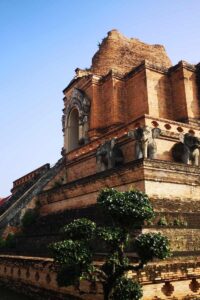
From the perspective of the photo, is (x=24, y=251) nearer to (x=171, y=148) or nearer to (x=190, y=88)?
(x=171, y=148)

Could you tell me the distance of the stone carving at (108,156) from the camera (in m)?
13.8

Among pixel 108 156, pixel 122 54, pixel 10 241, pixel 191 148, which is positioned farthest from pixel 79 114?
pixel 10 241

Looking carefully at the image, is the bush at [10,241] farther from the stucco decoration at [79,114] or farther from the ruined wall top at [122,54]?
the ruined wall top at [122,54]

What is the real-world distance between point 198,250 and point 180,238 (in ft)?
2.19

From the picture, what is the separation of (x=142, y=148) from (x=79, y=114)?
9105mm

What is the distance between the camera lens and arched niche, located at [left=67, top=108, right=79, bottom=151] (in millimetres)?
22234

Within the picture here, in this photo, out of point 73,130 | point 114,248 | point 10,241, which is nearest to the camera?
point 114,248

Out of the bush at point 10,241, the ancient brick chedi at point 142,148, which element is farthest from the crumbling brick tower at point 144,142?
the bush at point 10,241

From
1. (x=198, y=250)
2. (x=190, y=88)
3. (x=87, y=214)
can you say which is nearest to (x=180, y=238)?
(x=198, y=250)

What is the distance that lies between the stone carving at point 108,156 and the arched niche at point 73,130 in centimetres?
815

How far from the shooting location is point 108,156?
1385cm

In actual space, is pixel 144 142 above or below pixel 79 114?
below

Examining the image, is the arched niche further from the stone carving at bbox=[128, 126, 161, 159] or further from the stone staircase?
the stone carving at bbox=[128, 126, 161, 159]

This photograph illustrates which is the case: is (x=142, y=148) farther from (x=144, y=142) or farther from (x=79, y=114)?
(x=79, y=114)
